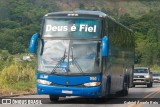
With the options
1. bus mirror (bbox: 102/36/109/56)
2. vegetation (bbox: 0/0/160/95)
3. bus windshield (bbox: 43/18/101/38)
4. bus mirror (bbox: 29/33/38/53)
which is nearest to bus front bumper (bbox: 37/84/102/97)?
bus mirror (bbox: 102/36/109/56)

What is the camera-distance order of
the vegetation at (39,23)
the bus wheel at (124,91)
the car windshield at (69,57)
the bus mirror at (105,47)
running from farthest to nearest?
the vegetation at (39,23), the bus wheel at (124,91), the car windshield at (69,57), the bus mirror at (105,47)

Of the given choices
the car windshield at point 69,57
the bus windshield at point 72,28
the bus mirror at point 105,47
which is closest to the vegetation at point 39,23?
the bus windshield at point 72,28

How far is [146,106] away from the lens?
58.4 feet

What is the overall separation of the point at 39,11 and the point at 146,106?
5109 inches

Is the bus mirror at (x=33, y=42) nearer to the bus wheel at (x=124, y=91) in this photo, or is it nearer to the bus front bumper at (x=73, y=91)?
the bus front bumper at (x=73, y=91)

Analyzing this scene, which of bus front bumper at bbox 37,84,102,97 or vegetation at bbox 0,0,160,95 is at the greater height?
vegetation at bbox 0,0,160,95

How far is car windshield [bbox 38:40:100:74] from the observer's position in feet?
58.5

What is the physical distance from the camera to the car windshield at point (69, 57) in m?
17.8

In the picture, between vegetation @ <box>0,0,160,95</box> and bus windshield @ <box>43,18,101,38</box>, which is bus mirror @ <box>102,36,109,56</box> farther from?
vegetation @ <box>0,0,160,95</box>

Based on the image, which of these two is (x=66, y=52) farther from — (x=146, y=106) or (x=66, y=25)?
(x=146, y=106)

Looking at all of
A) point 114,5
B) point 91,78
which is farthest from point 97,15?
point 114,5

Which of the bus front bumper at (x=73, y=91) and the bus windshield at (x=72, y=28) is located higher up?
the bus windshield at (x=72, y=28)

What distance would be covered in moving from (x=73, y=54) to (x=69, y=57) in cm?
18

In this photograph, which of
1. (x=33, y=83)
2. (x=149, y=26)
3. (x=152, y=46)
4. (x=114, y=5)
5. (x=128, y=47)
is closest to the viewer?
(x=114, y=5)
